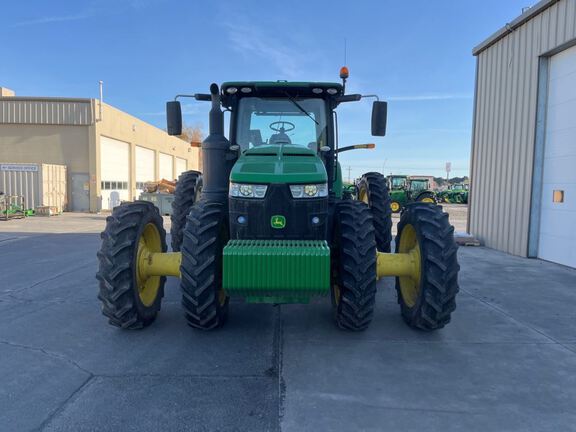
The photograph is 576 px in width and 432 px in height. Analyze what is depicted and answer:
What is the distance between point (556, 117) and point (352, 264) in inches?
289

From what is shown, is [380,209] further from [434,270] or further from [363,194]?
[434,270]

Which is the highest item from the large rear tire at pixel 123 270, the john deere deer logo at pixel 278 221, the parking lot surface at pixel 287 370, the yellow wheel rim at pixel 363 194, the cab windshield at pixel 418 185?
the cab windshield at pixel 418 185

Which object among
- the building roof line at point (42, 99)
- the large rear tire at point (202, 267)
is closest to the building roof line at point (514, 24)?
the large rear tire at point (202, 267)

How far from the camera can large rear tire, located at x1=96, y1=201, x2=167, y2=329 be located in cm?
401

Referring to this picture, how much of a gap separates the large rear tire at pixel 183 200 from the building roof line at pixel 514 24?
806 cm

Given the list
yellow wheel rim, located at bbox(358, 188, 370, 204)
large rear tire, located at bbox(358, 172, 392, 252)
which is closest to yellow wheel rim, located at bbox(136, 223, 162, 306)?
large rear tire, located at bbox(358, 172, 392, 252)

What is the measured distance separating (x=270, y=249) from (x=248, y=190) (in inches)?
27.2

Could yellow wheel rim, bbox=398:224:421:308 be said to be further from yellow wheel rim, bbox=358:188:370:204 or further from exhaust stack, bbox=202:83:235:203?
exhaust stack, bbox=202:83:235:203

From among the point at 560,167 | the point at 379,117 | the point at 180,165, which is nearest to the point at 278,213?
the point at 379,117

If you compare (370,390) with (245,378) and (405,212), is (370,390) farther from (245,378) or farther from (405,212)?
(405,212)

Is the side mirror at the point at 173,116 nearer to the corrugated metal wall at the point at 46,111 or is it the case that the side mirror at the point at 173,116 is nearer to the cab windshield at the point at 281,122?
the cab windshield at the point at 281,122

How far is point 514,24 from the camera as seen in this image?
9539mm

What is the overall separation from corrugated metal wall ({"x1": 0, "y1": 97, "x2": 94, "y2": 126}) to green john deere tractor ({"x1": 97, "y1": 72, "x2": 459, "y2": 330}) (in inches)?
786

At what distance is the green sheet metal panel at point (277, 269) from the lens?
348 centimetres
